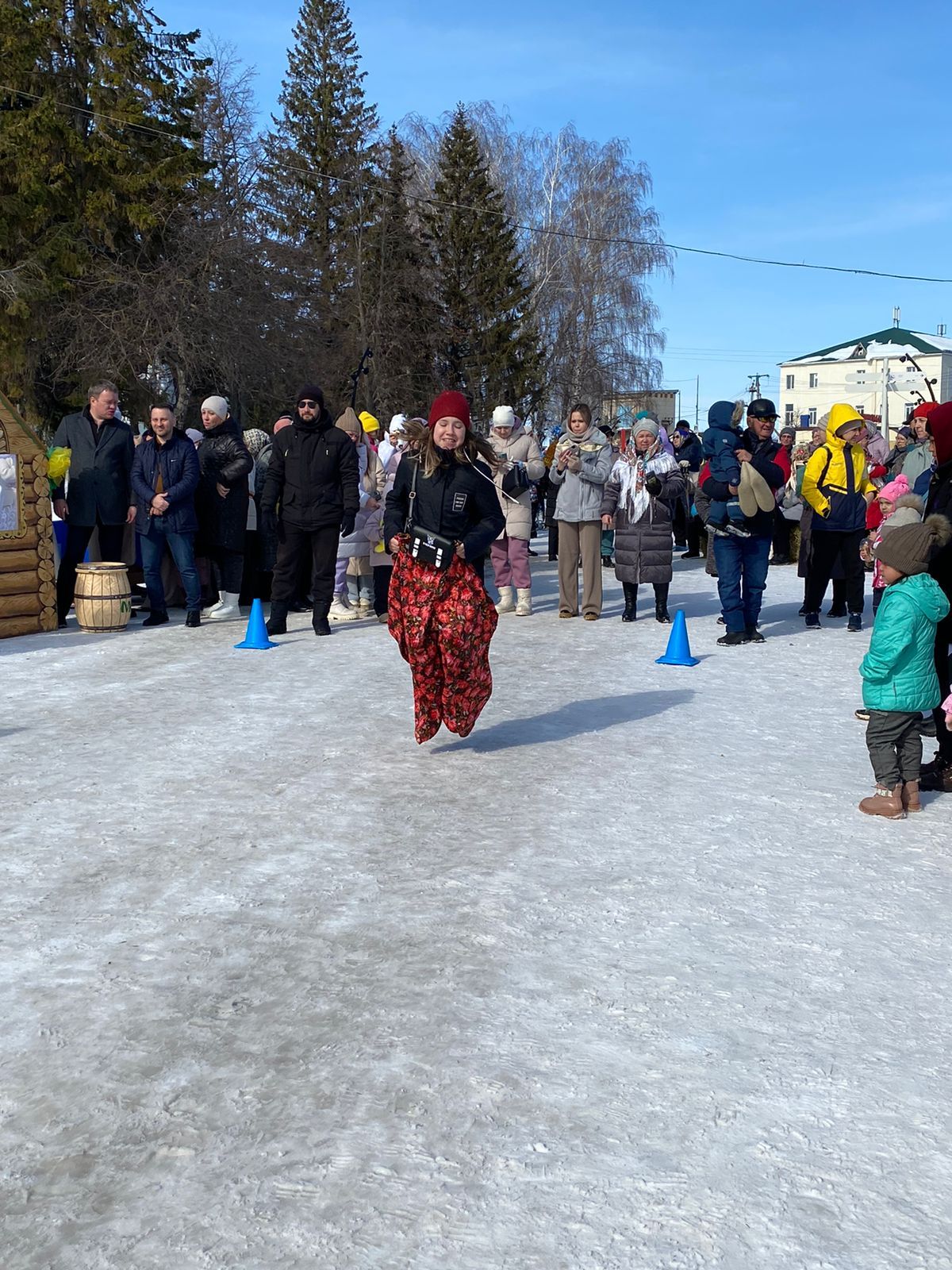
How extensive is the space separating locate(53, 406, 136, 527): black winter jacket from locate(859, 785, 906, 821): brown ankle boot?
25.6ft

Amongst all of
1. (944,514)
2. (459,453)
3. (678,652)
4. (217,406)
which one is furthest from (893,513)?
(217,406)

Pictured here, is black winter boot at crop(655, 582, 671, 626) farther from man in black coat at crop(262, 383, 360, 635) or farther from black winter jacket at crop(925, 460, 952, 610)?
black winter jacket at crop(925, 460, 952, 610)

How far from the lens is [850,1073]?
3.26m

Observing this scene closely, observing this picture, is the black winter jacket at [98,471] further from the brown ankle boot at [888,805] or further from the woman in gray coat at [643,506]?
the brown ankle boot at [888,805]

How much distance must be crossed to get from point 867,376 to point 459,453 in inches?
3335

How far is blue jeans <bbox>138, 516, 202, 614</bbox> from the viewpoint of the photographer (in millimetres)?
11500

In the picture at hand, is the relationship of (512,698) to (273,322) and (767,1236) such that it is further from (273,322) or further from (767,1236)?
(273,322)

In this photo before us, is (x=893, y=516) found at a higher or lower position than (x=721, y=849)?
higher

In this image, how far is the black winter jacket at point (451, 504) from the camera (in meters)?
6.77

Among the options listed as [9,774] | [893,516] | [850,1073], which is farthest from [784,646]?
[850,1073]

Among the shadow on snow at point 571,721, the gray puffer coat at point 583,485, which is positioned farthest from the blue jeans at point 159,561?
the shadow on snow at point 571,721

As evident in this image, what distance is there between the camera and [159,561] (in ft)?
38.5

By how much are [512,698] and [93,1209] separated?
5860 mm

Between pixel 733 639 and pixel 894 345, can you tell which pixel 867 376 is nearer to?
pixel 894 345
